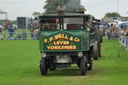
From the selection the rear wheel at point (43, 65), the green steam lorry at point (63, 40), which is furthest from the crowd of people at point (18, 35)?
the rear wheel at point (43, 65)

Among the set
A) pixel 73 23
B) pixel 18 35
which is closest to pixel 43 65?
pixel 73 23

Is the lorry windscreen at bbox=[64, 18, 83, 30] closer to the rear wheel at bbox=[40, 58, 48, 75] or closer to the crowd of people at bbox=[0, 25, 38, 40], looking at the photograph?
the rear wheel at bbox=[40, 58, 48, 75]

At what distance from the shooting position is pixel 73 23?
53.5 ft

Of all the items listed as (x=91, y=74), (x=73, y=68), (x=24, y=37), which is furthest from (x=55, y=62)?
(x=24, y=37)

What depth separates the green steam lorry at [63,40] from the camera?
614 inches

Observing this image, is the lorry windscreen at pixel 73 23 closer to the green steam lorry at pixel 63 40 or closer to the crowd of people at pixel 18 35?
the green steam lorry at pixel 63 40

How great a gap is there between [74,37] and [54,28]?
1.15 m

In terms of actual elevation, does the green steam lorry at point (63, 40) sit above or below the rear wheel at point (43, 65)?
above

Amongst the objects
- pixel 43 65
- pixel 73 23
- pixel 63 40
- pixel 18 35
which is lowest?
pixel 43 65

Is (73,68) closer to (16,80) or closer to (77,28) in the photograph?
(77,28)

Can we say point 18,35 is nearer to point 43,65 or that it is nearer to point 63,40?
point 43,65

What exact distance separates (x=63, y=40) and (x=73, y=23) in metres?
1.10

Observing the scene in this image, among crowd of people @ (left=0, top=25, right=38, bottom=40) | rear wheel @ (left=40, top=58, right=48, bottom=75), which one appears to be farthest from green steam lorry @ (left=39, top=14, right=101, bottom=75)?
crowd of people @ (left=0, top=25, right=38, bottom=40)

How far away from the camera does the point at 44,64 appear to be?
51.6 feet
